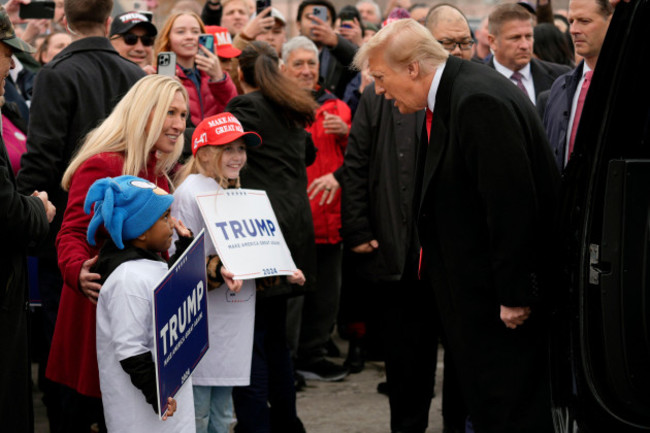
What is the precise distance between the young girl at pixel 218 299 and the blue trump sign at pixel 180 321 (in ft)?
1.95

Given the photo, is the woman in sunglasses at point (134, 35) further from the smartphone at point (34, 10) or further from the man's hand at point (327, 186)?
the man's hand at point (327, 186)

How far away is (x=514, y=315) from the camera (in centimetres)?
382

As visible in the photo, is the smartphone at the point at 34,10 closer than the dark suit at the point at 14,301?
No

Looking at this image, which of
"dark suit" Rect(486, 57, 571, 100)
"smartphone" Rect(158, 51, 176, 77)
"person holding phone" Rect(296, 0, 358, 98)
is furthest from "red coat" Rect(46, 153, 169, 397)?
"person holding phone" Rect(296, 0, 358, 98)

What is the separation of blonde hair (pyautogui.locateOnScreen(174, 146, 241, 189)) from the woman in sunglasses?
4.04 feet

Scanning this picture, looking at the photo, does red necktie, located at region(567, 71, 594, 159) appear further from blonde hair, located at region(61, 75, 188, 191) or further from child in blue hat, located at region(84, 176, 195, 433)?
child in blue hat, located at region(84, 176, 195, 433)

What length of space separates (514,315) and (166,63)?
269cm

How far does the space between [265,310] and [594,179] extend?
226 cm

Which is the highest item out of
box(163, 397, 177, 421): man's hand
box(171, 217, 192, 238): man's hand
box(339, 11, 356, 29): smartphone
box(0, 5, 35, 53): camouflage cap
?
box(0, 5, 35, 53): camouflage cap

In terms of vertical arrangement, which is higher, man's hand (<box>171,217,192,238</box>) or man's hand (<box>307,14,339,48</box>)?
man's hand (<box>307,14,339,48</box>)

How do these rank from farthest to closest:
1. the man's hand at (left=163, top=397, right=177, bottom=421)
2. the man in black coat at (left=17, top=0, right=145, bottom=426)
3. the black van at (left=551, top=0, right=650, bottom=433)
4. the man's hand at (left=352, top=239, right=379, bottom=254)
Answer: the man's hand at (left=352, top=239, right=379, bottom=254) → the man in black coat at (left=17, top=0, right=145, bottom=426) → the man's hand at (left=163, top=397, right=177, bottom=421) → the black van at (left=551, top=0, right=650, bottom=433)

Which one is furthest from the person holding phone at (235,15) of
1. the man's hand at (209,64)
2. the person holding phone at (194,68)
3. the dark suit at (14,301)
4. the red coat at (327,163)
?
the dark suit at (14,301)

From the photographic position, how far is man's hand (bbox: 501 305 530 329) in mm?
3816

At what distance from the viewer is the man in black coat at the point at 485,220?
3.77 metres
